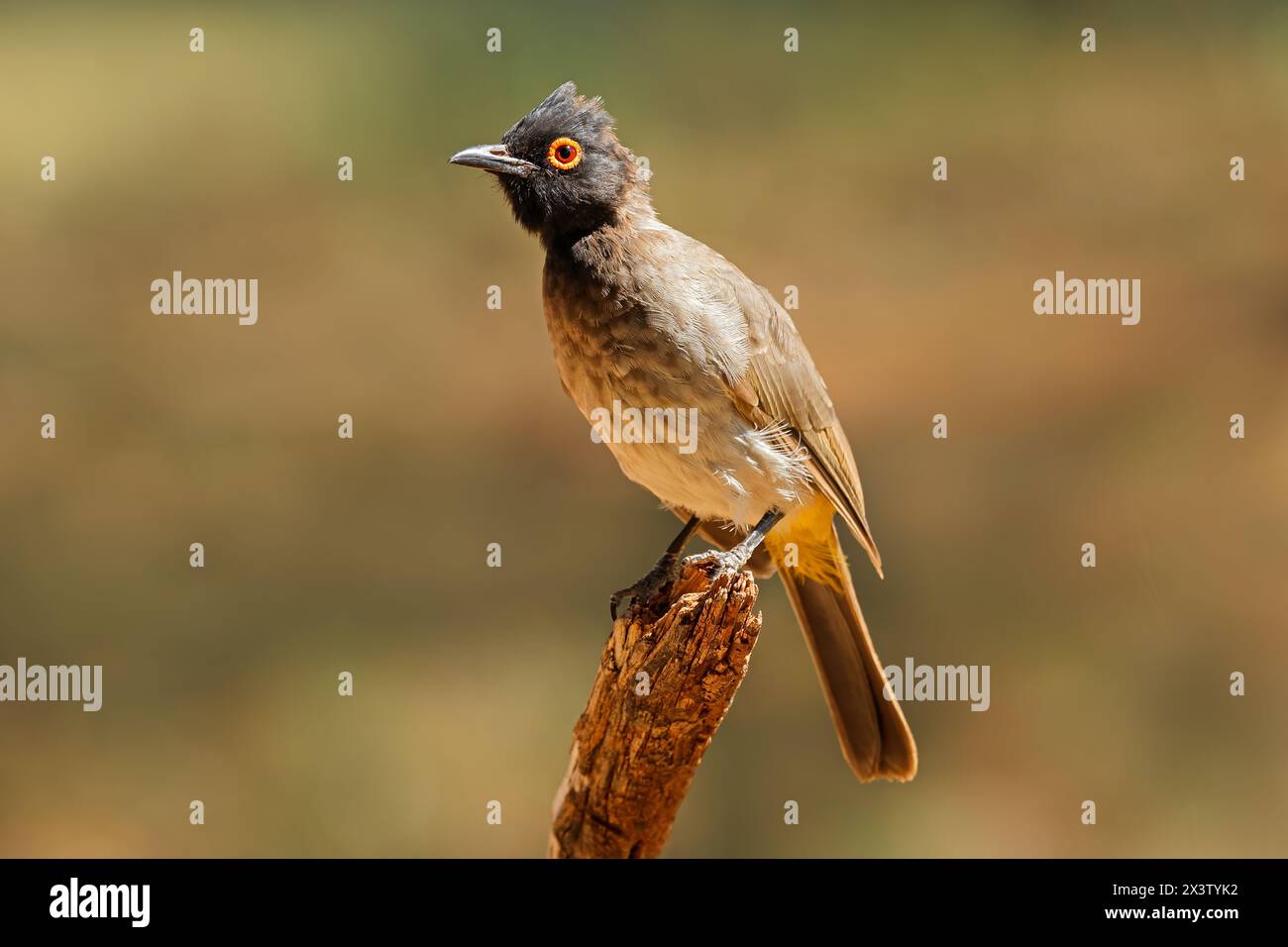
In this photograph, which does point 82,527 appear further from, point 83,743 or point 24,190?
point 24,190

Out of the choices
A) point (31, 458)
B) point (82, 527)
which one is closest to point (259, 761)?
point (82, 527)

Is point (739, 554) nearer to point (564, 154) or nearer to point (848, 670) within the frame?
point (848, 670)

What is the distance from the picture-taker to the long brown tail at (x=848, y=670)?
159 inches

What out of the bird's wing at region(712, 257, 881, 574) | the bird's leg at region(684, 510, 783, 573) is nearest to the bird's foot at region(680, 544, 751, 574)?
the bird's leg at region(684, 510, 783, 573)

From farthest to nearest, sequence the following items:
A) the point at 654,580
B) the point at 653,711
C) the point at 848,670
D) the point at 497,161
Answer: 1. the point at 848,670
2. the point at 654,580
3. the point at 497,161
4. the point at 653,711

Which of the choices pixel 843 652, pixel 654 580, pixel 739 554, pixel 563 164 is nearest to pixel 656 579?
pixel 654 580

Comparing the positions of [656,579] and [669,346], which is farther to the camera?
[656,579]

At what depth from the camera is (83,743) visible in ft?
20.8

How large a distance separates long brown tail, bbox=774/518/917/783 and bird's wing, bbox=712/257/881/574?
7.3 inches

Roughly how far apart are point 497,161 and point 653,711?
1742 mm

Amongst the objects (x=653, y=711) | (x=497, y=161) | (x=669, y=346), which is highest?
(x=497, y=161)

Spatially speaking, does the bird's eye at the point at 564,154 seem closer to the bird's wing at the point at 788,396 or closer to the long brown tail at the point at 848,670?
the bird's wing at the point at 788,396

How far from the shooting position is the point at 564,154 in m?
3.64

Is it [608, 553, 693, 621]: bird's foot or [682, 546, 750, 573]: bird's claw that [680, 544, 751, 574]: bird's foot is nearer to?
[682, 546, 750, 573]: bird's claw
